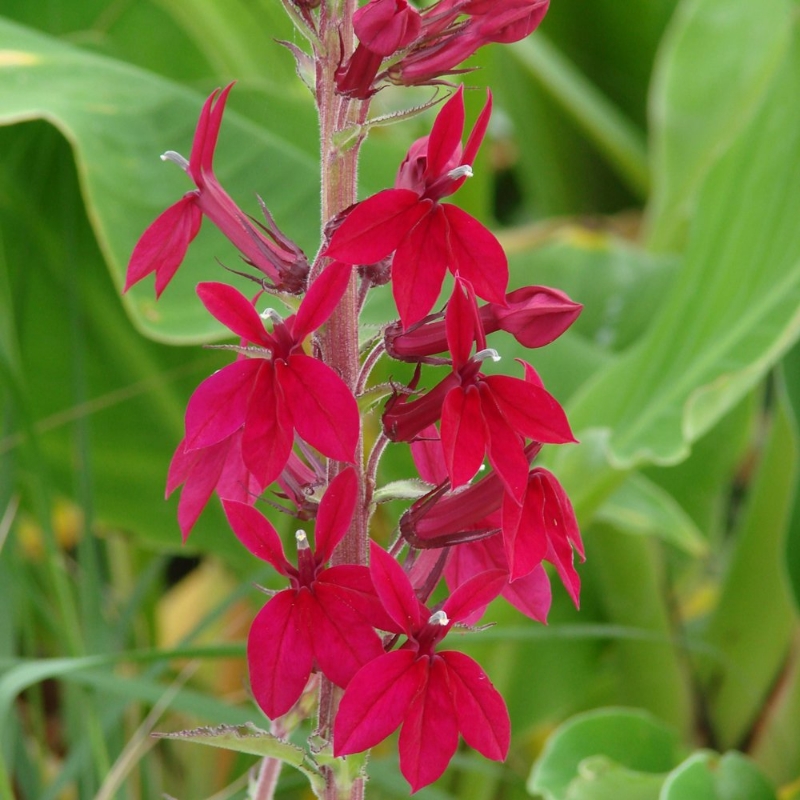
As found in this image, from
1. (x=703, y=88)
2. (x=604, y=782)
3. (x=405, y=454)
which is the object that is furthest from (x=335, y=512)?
(x=703, y=88)

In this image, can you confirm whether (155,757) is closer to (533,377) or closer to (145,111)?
(145,111)

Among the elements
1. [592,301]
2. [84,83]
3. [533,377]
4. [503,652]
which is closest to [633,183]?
[592,301]

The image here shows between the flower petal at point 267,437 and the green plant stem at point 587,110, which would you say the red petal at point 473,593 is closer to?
the flower petal at point 267,437

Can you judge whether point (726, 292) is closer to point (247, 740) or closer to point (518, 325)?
point (518, 325)

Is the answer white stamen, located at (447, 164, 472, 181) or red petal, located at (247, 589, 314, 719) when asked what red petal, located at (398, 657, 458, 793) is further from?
white stamen, located at (447, 164, 472, 181)

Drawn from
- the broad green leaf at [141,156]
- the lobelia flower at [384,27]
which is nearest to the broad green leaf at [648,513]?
the broad green leaf at [141,156]
